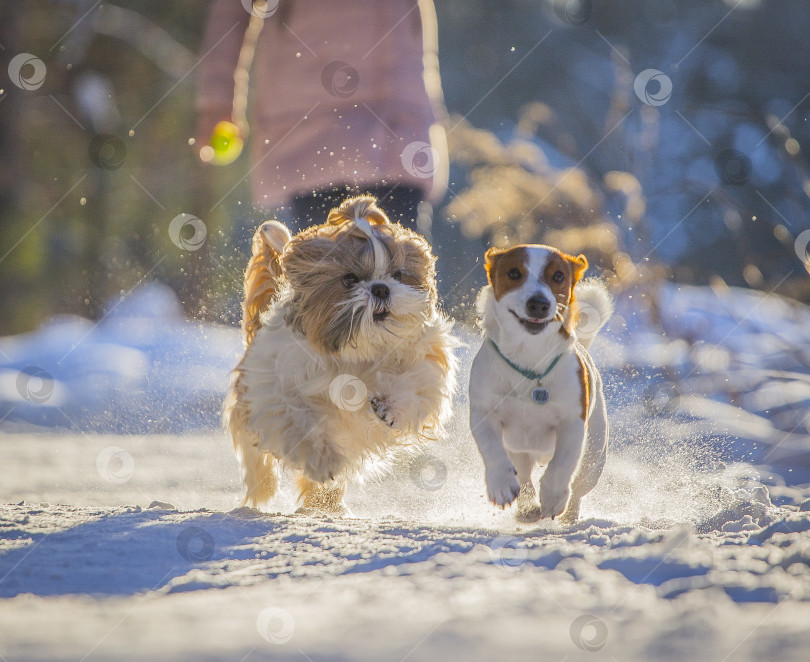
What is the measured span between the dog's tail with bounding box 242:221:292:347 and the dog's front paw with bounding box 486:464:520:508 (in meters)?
1.56

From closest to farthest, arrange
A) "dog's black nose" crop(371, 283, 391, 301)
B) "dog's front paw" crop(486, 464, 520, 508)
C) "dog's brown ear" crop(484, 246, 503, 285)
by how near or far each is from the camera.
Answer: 1. "dog's front paw" crop(486, 464, 520, 508)
2. "dog's black nose" crop(371, 283, 391, 301)
3. "dog's brown ear" crop(484, 246, 503, 285)

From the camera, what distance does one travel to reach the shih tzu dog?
3596 millimetres

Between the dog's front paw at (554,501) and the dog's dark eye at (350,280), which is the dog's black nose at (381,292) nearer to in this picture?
the dog's dark eye at (350,280)

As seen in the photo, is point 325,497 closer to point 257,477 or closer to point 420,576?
→ point 257,477

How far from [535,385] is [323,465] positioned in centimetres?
99

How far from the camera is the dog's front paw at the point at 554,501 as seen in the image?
3.40m

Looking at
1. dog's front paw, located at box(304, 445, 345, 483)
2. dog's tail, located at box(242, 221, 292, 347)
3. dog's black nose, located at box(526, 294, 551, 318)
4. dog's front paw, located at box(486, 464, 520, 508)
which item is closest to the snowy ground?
dog's front paw, located at box(486, 464, 520, 508)

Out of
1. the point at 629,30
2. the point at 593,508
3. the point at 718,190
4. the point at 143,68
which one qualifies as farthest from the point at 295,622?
the point at 143,68

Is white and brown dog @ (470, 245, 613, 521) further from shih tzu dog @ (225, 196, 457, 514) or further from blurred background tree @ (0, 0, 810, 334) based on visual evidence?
blurred background tree @ (0, 0, 810, 334)

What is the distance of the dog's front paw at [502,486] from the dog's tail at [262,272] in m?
1.56

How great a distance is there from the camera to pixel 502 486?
130 inches

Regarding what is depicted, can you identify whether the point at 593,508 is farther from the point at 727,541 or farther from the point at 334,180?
the point at 334,180

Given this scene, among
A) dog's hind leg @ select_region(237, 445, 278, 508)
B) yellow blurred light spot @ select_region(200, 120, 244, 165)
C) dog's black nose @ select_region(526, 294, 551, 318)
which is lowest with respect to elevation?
dog's hind leg @ select_region(237, 445, 278, 508)

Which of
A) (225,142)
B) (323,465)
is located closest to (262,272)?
(225,142)
